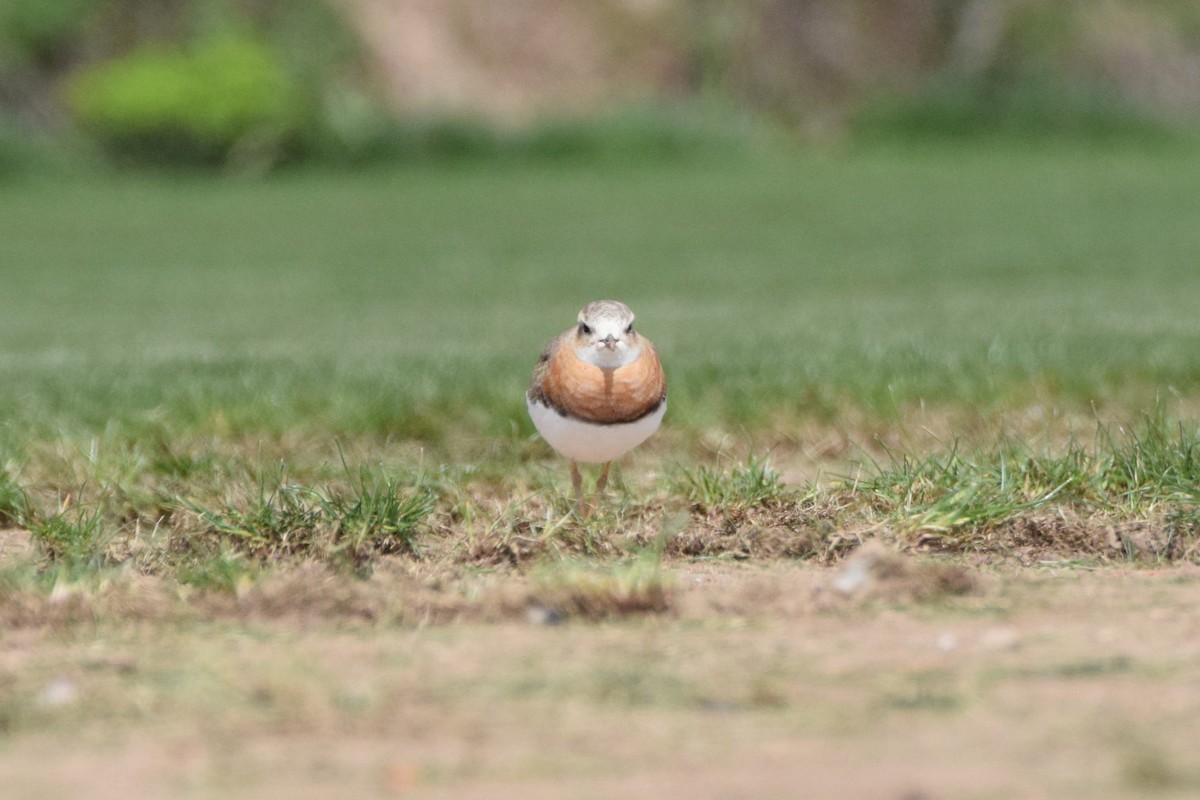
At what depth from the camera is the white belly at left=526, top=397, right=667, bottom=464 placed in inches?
157

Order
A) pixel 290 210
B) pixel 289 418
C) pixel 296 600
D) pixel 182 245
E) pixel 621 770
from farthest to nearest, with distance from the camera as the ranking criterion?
pixel 290 210 → pixel 182 245 → pixel 289 418 → pixel 296 600 → pixel 621 770

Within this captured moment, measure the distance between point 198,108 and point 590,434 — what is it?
18544 mm

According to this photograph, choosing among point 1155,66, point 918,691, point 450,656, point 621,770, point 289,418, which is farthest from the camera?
point 1155,66

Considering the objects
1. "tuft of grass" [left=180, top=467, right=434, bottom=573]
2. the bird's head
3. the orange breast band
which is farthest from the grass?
the bird's head

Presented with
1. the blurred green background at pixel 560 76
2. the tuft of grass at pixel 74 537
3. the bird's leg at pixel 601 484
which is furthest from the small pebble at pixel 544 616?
the blurred green background at pixel 560 76

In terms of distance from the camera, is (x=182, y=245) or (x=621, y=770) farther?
(x=182, y=245)

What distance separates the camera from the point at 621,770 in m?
2.50

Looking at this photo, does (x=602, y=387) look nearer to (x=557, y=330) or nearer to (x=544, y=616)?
(x=544, y=616)

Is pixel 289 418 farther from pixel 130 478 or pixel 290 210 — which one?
pixel 290 210

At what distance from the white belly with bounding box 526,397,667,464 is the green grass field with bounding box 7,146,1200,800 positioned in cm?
19

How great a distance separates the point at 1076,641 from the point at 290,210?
50.6 ft

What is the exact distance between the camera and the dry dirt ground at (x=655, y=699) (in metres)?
2.46

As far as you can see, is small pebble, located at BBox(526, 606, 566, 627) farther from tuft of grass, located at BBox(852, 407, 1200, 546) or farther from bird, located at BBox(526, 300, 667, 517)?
tuft of grass, located at BBox(852, 407, 1200, 546)

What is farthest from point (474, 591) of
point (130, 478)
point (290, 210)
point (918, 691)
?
point (290, 210)
